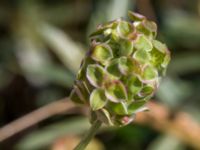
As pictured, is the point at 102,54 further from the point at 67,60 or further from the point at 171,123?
the point at 67,60

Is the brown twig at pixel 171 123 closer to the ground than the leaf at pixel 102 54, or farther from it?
closer to the ground

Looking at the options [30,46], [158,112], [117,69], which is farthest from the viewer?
[30,46]

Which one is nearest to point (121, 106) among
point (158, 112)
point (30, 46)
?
point (158, 112)

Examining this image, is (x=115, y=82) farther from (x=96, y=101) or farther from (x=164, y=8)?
(x=164, y=8)

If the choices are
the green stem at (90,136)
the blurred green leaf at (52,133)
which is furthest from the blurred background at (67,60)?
the green stem at (90,136)

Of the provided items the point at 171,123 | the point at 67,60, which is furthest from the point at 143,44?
the point at 67,60

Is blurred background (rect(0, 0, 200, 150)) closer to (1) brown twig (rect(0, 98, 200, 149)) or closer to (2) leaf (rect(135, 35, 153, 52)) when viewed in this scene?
(1) brown twig (rect(0, 98, 200, 149))

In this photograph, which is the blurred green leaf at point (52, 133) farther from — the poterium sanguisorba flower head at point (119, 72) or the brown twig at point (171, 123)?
the poterium sanguisorba flower head at point (119, 72)
